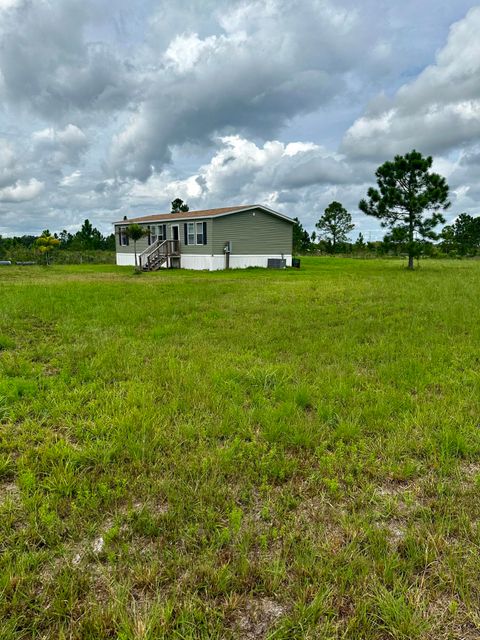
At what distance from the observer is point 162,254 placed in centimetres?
2577

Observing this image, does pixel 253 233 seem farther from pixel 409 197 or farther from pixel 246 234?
pixel 409 197

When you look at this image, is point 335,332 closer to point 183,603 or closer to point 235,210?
point 183,603

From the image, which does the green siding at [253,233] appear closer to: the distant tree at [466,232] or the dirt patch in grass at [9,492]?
the dirt patch in grass at [9,492]

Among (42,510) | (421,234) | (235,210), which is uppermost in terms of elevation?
(235,210)

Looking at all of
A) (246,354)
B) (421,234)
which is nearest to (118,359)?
(246,354)

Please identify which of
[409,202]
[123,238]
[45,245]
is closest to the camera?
[409,202]

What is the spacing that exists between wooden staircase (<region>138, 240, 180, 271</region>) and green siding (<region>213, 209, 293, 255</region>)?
12.5ft

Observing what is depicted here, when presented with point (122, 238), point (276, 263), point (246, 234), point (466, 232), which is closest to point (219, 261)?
point (246, 234)

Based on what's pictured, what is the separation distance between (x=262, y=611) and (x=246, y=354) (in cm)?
373

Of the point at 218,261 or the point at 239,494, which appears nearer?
the point at 239,494

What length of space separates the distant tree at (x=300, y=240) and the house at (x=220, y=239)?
27776 millimetres

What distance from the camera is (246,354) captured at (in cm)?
524

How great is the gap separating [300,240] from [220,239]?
34888 millimetres

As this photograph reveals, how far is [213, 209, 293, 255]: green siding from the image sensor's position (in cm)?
2341
